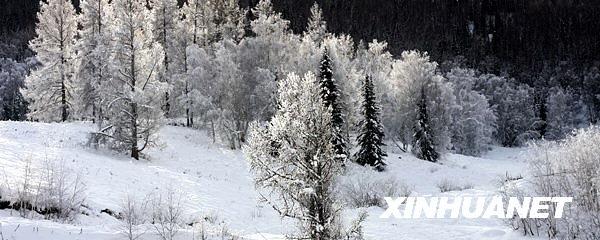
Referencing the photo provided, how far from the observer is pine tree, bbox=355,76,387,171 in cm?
3631

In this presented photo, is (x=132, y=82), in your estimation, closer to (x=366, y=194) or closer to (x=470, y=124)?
(x=366, y=194)

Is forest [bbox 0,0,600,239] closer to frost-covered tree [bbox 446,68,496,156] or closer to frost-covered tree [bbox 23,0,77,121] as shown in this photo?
frost-covered tree [bbox 23,0,77,121]

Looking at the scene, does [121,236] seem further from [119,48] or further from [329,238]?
[119,48]

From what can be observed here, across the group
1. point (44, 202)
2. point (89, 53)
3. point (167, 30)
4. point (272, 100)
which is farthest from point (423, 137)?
point (44, 202)

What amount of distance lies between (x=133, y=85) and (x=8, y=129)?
691 centimetres

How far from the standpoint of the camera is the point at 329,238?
9.95 metres

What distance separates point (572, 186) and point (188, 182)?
1571 cm

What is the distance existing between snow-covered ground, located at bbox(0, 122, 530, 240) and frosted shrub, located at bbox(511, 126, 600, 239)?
80 centimetres

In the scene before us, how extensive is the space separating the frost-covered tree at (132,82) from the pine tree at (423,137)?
→ 25880 mm

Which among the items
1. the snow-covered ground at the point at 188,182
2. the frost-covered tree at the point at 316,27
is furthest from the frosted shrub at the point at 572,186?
the frost-covered tree at the point at 316,27

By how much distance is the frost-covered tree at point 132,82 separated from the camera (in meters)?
26.8

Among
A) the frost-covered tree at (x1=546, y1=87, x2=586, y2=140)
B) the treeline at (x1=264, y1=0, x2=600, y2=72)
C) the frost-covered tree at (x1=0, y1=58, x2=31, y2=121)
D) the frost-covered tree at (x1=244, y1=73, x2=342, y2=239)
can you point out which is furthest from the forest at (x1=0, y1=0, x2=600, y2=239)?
the treeline at (x1=264, y1=0, x2=600, y2=72)

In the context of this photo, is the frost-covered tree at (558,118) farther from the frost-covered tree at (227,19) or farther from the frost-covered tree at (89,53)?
the frost-covered tree at (89,53)

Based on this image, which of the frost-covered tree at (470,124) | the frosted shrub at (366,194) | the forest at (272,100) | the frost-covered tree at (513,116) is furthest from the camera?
the frost-covered tree at (513,116)
